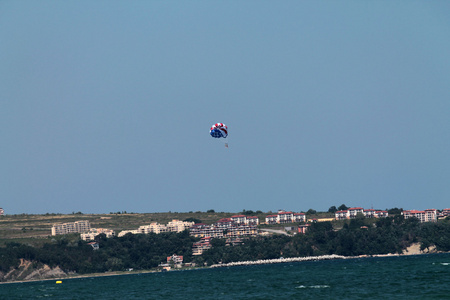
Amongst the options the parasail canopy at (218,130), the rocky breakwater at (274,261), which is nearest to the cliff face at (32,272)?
the rocky breakwater at (274,261)

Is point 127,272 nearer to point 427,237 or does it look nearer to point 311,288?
point 427,237

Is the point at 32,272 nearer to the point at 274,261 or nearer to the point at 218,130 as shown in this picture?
the point at 274,261

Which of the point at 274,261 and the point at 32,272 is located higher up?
the point at 32,272

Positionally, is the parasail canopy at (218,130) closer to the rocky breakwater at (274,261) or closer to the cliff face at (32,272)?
the cliff face at (32,272)

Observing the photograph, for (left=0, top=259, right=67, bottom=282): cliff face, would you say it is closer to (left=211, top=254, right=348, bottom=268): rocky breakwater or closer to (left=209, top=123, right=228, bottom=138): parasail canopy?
A: (left=211, top=254, right=348, bottom=268): rocky breakwater

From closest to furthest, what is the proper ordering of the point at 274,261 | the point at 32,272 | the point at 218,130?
the point at 218,130 → the point at 32,272 → the point at 274,261

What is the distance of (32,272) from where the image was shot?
585ft

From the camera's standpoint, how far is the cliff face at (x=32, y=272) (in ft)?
575

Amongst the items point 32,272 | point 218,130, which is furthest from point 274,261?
point 218,130

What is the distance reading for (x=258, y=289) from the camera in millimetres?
83375

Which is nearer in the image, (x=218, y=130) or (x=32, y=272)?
(x=218, y=130)

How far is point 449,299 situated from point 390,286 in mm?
17398

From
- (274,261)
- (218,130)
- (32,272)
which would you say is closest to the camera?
(218,130)

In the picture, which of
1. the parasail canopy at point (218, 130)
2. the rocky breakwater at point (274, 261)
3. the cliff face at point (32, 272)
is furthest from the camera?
the rocky breakwater at point (274, 261)
